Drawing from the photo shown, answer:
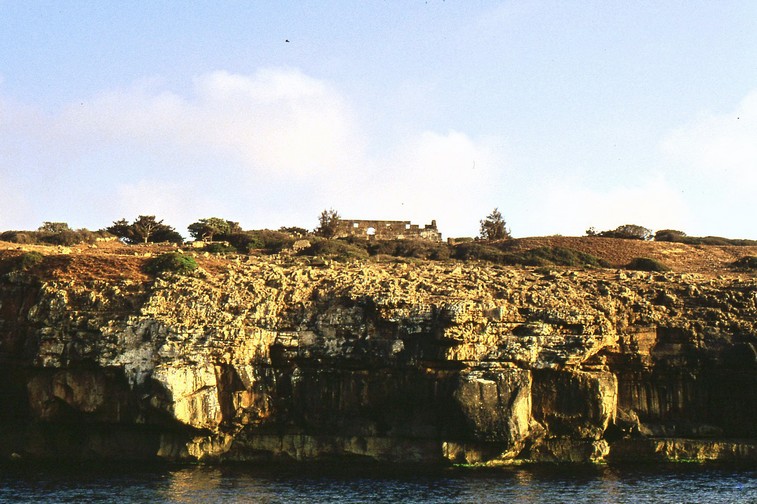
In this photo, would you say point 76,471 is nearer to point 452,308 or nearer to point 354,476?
point 354,476

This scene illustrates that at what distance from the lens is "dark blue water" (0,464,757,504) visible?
26.4 metres

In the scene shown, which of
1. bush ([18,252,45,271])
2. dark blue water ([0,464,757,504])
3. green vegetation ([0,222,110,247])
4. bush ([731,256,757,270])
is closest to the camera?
dark blue water ([0,464,757,504])

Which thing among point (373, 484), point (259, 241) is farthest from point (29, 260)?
point (259, 241)

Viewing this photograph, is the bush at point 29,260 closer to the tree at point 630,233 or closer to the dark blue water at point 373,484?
the dark blue water at point 373,484

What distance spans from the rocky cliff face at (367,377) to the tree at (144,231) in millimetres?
29174

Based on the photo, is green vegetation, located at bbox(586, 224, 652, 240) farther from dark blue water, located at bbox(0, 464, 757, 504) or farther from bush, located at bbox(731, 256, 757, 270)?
dark blue water, located at bbox(0, 464, 757, 504)

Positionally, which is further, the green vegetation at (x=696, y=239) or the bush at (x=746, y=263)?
the green vegetation at (x=696, y=239)

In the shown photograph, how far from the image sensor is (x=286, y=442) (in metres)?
33.4

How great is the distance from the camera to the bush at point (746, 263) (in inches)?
2050

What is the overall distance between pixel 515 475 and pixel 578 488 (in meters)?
2.91

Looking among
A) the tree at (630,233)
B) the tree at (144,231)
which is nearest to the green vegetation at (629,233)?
the tree at (630,233)

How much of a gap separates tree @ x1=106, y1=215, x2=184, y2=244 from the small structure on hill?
507 inches

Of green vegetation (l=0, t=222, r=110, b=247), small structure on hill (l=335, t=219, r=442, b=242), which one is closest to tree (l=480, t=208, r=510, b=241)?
small structure on hill (l=335, t=219, r=442, b=242)

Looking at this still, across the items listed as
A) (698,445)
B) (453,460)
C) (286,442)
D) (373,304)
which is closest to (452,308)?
(373,304)
